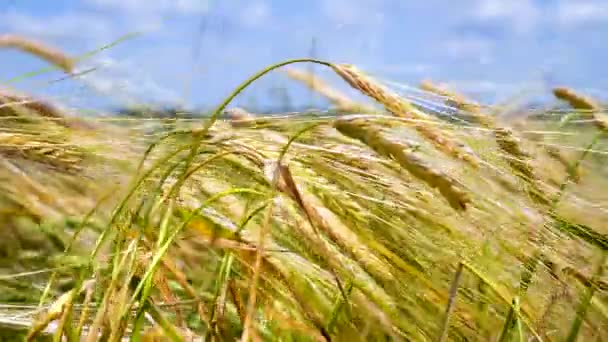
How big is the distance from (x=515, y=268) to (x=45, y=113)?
0.63 meters

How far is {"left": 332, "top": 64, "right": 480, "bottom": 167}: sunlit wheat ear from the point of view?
0.76 meters

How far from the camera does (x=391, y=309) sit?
86 cm

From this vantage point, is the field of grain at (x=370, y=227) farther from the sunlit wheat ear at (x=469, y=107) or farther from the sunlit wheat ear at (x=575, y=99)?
the sunlit wheat ear at (x=575, y=99)

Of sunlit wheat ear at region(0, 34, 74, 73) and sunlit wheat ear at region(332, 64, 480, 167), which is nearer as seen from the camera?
sunlit wheat ear at region(332, 64, 480, 167)

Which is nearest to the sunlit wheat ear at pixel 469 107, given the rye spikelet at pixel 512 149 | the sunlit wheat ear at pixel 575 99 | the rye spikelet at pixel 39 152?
the rye spikelet at pixel 512 149

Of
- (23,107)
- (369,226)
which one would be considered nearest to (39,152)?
(23,107)

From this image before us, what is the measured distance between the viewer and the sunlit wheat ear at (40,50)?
1.17 m

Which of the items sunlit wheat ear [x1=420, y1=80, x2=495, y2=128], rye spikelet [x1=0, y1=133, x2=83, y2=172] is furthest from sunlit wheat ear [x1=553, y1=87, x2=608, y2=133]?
rye spikelet [x1=0, y1=133, x2=83, y2=172]

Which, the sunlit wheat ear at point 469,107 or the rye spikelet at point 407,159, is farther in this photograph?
the sunlit wheat ear at point 469,107

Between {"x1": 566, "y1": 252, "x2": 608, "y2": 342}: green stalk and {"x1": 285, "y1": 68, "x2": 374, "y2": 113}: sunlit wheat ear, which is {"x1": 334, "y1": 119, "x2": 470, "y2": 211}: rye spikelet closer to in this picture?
{"x1": 566, "y1": 252, "x2": 608, "y2": 342}: green stalk

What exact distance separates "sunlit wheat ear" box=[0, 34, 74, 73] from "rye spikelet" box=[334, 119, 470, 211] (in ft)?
1.91

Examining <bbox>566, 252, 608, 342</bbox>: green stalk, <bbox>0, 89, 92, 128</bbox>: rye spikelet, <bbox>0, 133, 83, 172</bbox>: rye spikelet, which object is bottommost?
<bbox>566, 252, 608, 342</bbox>: green stalk

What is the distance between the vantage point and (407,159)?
670 mm

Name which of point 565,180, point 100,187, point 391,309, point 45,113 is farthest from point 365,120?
point 45,113
